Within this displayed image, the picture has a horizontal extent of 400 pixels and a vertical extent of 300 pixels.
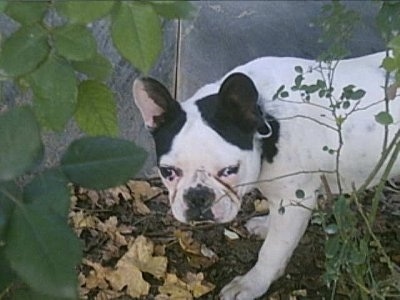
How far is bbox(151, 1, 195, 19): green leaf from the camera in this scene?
1.03 m

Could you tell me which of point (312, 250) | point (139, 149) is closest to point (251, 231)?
point (312, 250)

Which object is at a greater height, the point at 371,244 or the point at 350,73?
the point at 350,73

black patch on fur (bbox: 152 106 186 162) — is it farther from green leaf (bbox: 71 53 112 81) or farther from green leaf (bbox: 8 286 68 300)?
green leaf (bbox: 8 286 68 300)

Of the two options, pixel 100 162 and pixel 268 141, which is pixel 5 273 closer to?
pixel 100 162

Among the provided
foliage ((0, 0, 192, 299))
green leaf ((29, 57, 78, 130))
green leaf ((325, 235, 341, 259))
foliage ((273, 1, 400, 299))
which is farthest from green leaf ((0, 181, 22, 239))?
green leaf ((325, 235, 341, 259))

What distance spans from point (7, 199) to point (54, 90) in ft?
0.49

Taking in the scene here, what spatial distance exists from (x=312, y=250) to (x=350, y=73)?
1.85 feet

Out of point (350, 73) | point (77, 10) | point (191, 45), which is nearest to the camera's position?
point (77, 10)

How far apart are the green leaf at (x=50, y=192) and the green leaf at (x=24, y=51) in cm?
13

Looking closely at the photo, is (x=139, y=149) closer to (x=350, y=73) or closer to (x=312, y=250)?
(x=350, y=73)

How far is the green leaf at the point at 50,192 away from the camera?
1096mm

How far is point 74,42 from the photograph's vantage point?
3.68 ft

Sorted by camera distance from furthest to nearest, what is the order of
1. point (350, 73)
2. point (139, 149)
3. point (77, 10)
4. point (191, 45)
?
point (191, 45)
point (350, 73)
point (139, 149)
point (77, 10)

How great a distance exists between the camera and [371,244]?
8.22 ft
